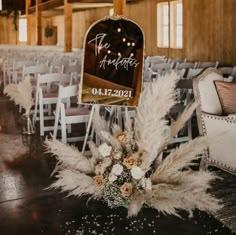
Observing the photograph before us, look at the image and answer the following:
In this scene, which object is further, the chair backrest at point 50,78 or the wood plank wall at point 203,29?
the wood plank wall at point 203,29

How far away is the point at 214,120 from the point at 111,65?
1197 millimetres

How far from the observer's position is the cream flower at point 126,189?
3.03 m

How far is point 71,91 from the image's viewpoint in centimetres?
477

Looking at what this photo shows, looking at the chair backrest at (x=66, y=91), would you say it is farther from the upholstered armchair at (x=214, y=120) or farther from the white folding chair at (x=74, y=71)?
the white folding chair at (x=74, y=71)

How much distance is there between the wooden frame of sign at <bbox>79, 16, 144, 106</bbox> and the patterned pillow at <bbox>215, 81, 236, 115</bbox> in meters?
1.07

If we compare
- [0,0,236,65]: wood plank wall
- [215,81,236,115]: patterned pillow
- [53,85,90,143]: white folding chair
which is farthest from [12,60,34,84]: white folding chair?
[215,81,236,115]: patterned pillow

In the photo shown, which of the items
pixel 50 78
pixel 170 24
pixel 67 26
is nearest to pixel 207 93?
→ pixel 50 78

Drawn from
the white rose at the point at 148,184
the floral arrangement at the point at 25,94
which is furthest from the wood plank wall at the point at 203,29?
the white rose at the point at 148,184

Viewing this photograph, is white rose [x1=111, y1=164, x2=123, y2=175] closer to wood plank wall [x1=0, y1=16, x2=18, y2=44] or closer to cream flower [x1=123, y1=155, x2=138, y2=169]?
cream flower [x1=123, y1=155, x2=138, y2=169]

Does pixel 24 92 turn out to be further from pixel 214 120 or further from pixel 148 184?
pixel 148 184

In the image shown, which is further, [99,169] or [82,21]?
[82,21]

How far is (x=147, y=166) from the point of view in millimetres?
3035

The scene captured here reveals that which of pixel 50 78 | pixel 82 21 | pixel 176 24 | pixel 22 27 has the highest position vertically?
pixel 22 27

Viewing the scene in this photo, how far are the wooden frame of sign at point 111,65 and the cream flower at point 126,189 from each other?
0.52 meters
